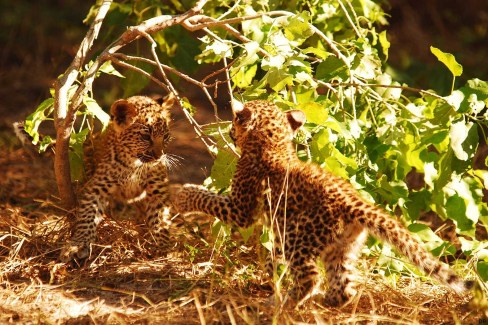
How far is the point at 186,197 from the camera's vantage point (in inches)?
291

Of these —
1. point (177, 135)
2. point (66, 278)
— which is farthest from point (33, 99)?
point (66, 278)

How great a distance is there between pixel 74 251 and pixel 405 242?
272 centimetres

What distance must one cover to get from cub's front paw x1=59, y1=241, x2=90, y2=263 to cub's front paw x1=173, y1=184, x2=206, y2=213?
81 centimetres

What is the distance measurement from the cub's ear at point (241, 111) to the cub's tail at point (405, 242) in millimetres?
1212

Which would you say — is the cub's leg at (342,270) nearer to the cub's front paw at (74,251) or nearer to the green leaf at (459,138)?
the green leaf at (459,138)

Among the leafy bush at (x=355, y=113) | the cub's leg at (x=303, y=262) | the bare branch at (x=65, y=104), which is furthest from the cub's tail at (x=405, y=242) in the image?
the bare branch at (x=65, y=104)

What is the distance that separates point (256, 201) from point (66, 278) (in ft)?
5.21

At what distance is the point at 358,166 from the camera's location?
24.7ft

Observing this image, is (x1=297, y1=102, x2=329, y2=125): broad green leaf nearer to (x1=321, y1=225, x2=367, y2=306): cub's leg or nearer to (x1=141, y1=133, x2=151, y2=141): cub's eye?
(x1=321, y1=225, x2=367, y2=306): cub's leg

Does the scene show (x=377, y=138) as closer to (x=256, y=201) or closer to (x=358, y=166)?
(x=358, y=166)

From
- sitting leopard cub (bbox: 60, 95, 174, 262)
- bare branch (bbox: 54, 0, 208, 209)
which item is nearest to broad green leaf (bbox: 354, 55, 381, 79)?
bare branch (bbox: 54, 0, 208, 209)

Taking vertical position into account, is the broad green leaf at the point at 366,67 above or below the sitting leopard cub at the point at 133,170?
above

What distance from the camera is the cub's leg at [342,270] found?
21.5 feet

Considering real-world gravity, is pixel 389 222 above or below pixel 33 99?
above
